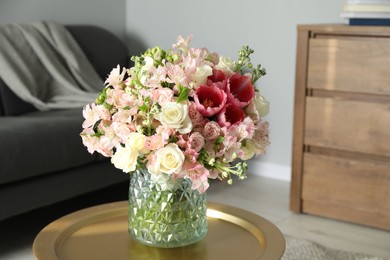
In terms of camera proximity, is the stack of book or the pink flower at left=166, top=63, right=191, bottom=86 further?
the stack of book

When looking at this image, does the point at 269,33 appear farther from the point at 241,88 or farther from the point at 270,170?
the point at 241,88

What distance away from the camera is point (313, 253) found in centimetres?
227

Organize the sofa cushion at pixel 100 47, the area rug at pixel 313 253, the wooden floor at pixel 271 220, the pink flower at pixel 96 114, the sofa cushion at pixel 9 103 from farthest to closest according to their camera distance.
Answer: the sofa cushion at pixel 100 47 < the sofa cushion at pixel 9 103 < the wooden floor at pixel 271 220 < the area rug at pixel 313 253 < the pink flower at pixel 96 114

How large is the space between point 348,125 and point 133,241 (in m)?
1.39

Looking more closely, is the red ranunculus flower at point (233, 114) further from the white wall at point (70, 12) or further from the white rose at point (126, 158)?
the white wall at point (70, 12)

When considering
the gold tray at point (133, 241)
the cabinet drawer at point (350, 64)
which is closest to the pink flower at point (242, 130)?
the gold tray at point (133, 241)

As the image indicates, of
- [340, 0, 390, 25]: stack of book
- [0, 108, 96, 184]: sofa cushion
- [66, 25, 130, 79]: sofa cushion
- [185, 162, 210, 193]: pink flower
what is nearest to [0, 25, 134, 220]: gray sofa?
[0, 108, 96, 184]: sofa cushion

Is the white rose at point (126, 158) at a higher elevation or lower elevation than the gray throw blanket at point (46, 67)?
higher

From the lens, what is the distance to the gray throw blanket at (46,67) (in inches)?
109

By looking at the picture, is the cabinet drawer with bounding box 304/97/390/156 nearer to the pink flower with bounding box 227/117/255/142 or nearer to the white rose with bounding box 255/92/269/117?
the white rose with bounding box 255/92/269/117

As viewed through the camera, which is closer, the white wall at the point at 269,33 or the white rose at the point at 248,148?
the white rose at the point at 248,148

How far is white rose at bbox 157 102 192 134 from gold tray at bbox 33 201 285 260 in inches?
12.3

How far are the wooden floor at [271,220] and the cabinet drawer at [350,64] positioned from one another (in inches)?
22.9

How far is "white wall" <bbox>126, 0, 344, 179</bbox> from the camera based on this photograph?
10.3 ft
